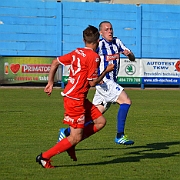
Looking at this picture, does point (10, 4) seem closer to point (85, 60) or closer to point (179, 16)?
point (179, 16)

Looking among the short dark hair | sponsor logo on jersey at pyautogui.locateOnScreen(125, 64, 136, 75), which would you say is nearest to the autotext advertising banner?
sponsor logo on jersey at pyautogui.locateOnScreen(125, 64, 136, 75)

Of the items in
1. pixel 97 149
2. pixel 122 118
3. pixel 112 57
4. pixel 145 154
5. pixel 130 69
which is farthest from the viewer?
pixel 130 69

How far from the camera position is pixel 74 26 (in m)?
33.1

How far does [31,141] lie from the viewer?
9.98 metres

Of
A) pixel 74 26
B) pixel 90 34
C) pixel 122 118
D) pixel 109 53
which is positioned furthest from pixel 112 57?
pixel 74 26

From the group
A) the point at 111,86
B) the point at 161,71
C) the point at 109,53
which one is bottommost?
the point at 161,71

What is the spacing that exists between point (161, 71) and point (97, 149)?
20.7 m

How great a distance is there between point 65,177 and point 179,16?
28234mm

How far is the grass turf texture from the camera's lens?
6992 mm

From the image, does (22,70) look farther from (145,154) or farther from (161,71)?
(145,154)

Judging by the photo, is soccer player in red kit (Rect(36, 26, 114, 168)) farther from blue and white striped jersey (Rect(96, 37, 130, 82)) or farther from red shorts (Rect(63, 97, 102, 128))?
blue and white striped jersey (Rect(96, 37, 130, 82))

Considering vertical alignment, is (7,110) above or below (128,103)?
below

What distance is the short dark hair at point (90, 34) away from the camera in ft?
23.0

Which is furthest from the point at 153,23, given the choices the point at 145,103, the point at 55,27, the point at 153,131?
the point at 153,131
